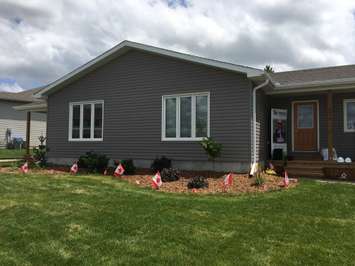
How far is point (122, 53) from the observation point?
13.5 m

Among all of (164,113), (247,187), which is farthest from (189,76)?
(247,187)

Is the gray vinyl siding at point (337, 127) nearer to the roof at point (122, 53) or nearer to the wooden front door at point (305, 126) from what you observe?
the wooden front door at point (305, 126)

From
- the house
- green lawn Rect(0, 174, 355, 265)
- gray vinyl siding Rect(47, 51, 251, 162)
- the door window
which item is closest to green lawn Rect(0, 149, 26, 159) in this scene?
gray vinyl siding Rect(47, 51, 251, 162)

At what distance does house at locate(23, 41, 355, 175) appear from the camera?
1113 centimetres

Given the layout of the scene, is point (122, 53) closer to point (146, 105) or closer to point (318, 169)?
point (146, 105)

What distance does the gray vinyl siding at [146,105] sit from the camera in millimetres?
11094

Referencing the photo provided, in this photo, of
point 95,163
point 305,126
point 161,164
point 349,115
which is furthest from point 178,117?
point 349,115

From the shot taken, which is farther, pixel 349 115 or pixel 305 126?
pixel 305 126

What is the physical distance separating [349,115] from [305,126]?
57.5 inches

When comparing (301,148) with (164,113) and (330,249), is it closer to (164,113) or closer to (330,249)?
(164,113)

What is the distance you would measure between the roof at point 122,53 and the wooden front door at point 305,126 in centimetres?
368

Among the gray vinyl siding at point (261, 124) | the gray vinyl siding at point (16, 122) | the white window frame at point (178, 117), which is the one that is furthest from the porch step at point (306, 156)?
the gray vinyl siding at point (16, 122)

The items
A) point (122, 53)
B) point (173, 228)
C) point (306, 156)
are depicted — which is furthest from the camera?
point (122, 53)

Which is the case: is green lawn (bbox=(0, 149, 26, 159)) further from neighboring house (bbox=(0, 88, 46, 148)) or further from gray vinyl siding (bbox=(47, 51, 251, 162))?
gray vinyl siding (bbox=(47, 51, 251, 162))
